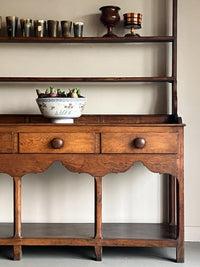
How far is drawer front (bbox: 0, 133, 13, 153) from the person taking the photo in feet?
9.69

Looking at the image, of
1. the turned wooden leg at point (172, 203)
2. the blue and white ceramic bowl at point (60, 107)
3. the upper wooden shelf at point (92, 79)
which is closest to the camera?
the blue and white ceramic bowl at point (60, 107)

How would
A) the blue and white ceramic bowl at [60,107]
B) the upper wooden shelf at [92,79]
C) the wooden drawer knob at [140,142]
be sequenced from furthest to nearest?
1. the upper wooden shelf at [92,79]
2. the blue and white ceramic bowl at [60,107]
3. the wooden drawer knob at [140,142]

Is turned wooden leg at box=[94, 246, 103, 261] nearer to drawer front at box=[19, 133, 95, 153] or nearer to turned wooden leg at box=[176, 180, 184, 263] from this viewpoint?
turned wooden leg at box=[176, 180, 184, 263]

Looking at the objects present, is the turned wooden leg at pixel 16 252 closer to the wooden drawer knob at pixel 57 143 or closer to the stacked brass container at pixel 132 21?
the wooden drawer knob at pixel 57 143

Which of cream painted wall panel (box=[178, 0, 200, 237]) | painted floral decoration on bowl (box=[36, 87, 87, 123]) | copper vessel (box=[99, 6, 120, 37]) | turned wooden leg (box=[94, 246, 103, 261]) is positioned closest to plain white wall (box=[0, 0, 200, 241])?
cream painted wall panel (box=[178, 0, 200, 237])

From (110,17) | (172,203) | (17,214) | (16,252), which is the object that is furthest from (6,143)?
(172,203)

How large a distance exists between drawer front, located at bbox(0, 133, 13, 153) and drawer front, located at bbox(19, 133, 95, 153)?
7 cm

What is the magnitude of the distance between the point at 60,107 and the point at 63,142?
237mm

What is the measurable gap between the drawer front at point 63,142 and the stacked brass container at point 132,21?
0.85 meters

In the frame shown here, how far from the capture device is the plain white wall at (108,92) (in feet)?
11.3

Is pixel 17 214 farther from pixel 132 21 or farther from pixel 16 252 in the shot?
pixel 132 21

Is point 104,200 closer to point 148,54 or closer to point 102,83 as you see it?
point 102,83

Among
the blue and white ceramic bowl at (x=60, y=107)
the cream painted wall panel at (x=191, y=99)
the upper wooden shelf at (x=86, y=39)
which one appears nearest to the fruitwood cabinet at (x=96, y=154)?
the blue and white ceramic bowl at (x=60, y=107)

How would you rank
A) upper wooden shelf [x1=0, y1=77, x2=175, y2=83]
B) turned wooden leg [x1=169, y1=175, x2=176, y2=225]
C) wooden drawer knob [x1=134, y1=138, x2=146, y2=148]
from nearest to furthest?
wooden drawer knob [x1=134, y1=138, x2=146, y2=148], upper wooden shelf [x1=0, y1=77, x2=175, y2=83], turned wooden leg [x1=169, y1=175, x2=176, y2=225]
